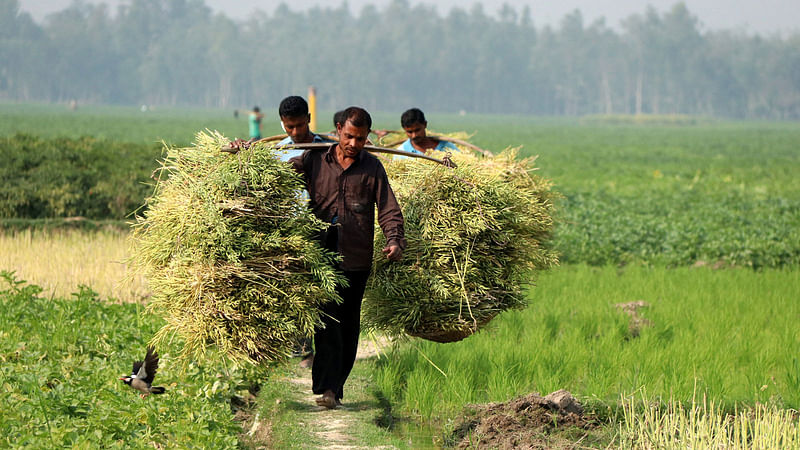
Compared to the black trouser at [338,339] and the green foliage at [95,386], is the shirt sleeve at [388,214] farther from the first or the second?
the green foliage at [95,386]

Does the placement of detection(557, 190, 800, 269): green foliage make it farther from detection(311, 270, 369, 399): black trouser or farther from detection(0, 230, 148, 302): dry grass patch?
detection(311, 270, 369, 399): black trouser

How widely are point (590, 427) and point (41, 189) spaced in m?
11.8

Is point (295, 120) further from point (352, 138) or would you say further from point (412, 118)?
point (412, 118)

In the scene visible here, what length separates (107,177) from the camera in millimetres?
16516

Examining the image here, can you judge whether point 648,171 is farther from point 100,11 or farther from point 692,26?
point 100,11

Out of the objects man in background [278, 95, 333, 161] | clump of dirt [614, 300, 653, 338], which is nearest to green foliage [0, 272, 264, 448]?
man in background [278, 95, 333, 161]

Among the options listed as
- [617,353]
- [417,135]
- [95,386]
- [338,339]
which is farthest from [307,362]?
[617,353]

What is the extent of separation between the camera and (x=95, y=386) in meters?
5.84

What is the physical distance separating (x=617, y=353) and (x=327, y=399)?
2390mm

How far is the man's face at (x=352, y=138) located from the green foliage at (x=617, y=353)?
1.50 metres

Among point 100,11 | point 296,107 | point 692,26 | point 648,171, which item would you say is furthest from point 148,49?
point 296,107

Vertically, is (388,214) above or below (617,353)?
above

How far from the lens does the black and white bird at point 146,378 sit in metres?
5.85

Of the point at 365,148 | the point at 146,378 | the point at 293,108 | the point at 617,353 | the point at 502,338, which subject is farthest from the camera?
the point at 502,338
